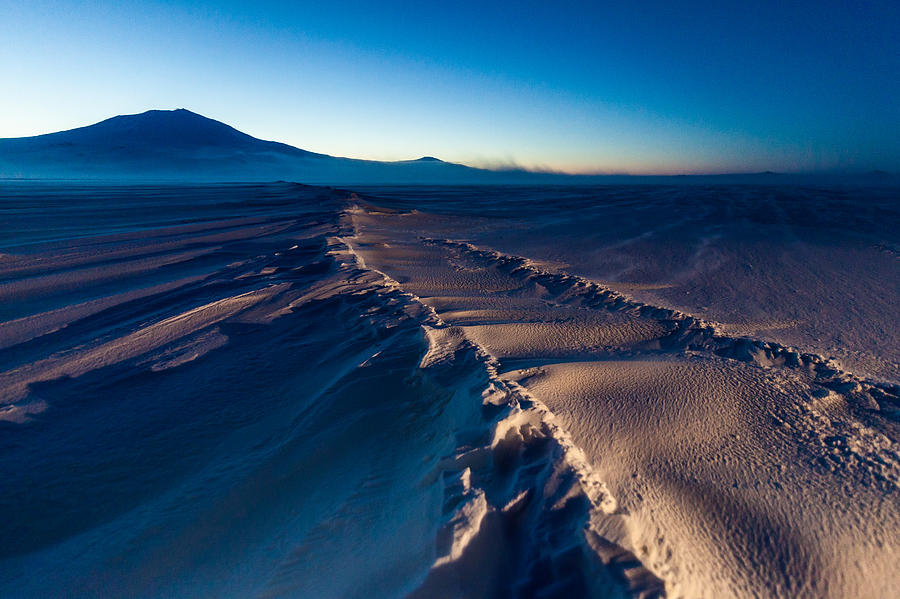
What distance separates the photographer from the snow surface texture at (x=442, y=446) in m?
1.48

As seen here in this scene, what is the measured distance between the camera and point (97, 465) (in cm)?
246

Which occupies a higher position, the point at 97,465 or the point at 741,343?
the point at 741,343

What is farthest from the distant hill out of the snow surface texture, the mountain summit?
the snow surface texture

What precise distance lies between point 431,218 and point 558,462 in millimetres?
12786

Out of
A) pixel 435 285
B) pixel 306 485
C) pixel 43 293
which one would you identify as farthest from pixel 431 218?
pixel 306 485

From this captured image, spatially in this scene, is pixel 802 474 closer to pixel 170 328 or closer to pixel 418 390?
pixel 418 390

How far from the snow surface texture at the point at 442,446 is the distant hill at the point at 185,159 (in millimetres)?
59524

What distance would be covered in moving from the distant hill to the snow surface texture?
5952 cm

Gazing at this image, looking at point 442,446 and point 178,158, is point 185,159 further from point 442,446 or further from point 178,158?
point 442,446

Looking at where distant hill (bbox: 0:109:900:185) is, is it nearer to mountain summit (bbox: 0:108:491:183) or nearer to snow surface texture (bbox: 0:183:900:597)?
mountain summit (bbox: 0:108:491:183)

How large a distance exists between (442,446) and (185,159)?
328ft

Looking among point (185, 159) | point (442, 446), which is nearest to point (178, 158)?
point (185, 159)

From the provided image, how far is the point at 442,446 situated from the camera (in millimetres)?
2020

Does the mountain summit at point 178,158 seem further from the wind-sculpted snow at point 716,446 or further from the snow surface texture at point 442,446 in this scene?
the wind-sculpted snow at point 716,446
